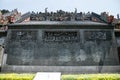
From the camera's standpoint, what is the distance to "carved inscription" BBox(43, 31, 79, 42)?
1681 cm

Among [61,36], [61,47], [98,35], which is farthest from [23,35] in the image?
[98,35]

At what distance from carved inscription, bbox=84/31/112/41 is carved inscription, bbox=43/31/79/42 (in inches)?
41.6

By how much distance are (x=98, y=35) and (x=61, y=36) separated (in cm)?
358

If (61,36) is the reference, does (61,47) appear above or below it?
below

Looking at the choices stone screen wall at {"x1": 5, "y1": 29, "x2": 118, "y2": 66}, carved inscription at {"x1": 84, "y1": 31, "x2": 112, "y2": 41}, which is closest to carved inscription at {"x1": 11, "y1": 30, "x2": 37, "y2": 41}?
stone screen wall at {"x1": 5, "y1": 29, "x2": 118, "y2": 66}

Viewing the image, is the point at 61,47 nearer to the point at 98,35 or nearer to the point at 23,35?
the point at 98,35

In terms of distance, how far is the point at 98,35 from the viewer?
16.8m

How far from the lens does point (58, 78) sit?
31.5 ft

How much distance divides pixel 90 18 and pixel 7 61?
386 inches

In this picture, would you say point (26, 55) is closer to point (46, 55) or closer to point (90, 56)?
point (46, 55)

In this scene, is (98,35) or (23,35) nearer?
(98,35)

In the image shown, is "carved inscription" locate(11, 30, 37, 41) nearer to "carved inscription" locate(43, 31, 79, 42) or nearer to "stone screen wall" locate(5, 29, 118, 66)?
"stone screen wall" locate(5, 29, 118, 66)

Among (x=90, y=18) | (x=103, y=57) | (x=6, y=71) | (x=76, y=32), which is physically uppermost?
(x=90, y=18)

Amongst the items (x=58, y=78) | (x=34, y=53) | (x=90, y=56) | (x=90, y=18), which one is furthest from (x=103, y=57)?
(x=58, y=78)
